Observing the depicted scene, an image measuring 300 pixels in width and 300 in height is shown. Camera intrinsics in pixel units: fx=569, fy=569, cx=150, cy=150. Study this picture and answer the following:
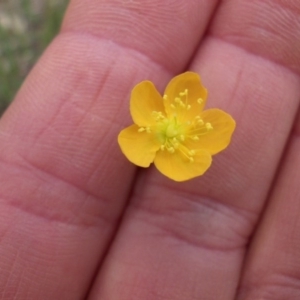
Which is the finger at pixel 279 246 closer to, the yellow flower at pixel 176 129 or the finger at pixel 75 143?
the yellow flower at pixel 176 129

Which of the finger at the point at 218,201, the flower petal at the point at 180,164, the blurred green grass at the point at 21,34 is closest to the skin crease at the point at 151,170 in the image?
the finger at the point at 218,201

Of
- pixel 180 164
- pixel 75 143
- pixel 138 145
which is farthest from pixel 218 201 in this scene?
pixel 75 143

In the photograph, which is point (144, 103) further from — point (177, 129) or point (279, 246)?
point (279, 246)

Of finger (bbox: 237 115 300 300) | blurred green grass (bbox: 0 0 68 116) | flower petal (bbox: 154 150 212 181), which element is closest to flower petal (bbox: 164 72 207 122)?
flower petal (bbox: 154 150 212 181)

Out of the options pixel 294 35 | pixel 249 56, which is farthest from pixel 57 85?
pixel 294 35

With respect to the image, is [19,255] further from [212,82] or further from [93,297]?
[212,82]
